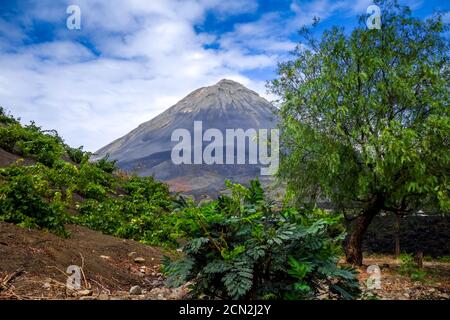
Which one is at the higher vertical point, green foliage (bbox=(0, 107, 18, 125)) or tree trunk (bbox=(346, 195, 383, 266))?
green foliage (bbox=(0, 107, 18, 125))

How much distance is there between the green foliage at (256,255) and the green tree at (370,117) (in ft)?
29.0

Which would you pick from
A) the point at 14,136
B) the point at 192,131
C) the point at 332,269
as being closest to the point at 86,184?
the point at 14,136

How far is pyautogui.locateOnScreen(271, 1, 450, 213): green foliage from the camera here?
12367 mm

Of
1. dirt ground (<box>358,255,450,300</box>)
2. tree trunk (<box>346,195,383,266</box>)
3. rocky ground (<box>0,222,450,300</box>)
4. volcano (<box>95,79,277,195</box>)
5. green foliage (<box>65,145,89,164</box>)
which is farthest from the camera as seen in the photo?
volcano (<box>95,79,277,195</box>)

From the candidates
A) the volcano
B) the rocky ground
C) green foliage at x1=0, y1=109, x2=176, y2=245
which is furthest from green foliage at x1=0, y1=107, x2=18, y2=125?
the volcano

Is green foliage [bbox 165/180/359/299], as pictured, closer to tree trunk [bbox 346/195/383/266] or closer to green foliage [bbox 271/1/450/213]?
green foliage [bbox 271/1/450/213]

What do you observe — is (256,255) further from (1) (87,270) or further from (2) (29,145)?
(2) (29,145)

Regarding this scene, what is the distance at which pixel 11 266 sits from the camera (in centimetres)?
579

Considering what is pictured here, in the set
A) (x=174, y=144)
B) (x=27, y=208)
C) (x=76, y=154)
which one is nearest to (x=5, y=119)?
(x=76, y=154)

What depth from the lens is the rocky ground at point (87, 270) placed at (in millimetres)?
5094

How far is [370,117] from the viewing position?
13641 millimetres

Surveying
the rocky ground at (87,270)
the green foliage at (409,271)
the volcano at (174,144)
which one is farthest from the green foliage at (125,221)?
the volcano at (174,144)
